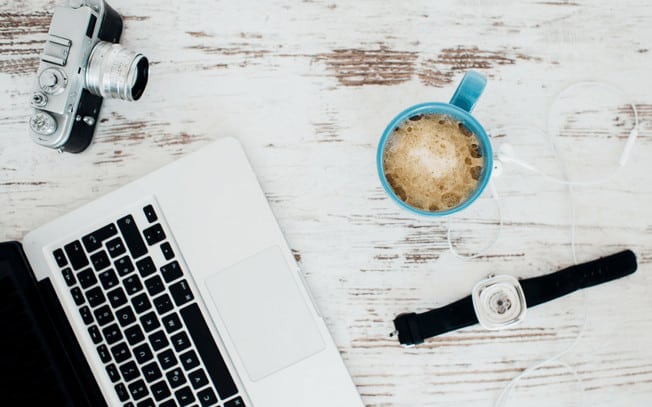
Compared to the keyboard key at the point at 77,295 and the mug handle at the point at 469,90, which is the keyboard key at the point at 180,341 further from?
the mug handle at the point at 469,90

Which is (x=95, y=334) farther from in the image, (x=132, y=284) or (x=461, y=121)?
(x=461, y=121)

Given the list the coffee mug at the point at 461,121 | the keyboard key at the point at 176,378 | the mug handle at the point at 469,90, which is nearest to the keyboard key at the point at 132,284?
the keyboard key at the point at 176,378

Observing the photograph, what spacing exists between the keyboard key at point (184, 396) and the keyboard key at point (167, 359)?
32 millimetres

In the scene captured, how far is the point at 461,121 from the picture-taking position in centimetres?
68

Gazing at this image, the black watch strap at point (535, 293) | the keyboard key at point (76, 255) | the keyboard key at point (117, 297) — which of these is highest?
the keyboard key at point (76, 255)

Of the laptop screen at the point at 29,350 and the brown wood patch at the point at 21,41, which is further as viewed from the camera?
the brown wood patch at the point at 21,41

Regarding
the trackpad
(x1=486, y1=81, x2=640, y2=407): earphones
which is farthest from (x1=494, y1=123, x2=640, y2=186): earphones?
the trackpad

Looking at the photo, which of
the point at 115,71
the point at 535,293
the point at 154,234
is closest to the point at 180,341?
the point at 154,234

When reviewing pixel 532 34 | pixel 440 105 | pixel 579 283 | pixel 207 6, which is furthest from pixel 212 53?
pixel 579 283

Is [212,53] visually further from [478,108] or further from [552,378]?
[552,378]

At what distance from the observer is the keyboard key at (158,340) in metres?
0.71

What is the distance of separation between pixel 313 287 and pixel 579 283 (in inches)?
12.8

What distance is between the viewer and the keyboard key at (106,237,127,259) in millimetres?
721

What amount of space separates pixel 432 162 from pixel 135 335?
407mm
